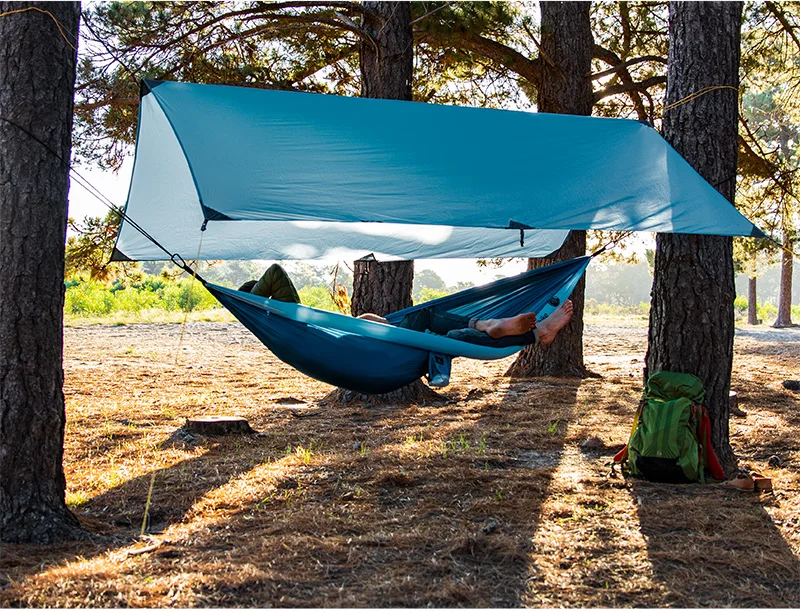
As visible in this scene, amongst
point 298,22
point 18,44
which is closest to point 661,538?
point 18,44

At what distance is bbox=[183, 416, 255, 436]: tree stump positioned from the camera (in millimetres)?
3725

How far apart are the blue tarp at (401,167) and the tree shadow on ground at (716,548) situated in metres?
0.90

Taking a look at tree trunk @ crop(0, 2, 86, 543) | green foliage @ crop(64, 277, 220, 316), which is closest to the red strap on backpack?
tree trunk @ crop(0, 2, 86, 543)

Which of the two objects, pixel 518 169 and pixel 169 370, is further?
pixel 169 370

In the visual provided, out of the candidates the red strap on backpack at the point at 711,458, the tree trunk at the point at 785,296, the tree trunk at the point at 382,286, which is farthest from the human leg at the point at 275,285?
the tree trunk at the point at 785,296

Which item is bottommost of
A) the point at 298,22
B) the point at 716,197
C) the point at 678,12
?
the point at 716,197

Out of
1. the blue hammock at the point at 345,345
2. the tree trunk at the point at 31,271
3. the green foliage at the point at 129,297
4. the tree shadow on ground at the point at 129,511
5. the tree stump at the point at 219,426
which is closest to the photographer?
the tree shadow on ground at the point at 129,511

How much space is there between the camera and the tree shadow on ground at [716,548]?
194 centimetres

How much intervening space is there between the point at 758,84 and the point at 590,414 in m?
3.32

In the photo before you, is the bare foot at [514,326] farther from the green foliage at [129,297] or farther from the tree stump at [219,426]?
the green foliage at [129,297]

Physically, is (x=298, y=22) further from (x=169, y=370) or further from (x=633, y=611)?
(x=633, y=611)

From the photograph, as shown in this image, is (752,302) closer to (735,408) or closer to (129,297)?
(129,297)

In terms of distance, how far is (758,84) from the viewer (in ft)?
19.8

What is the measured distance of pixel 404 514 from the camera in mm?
2520
